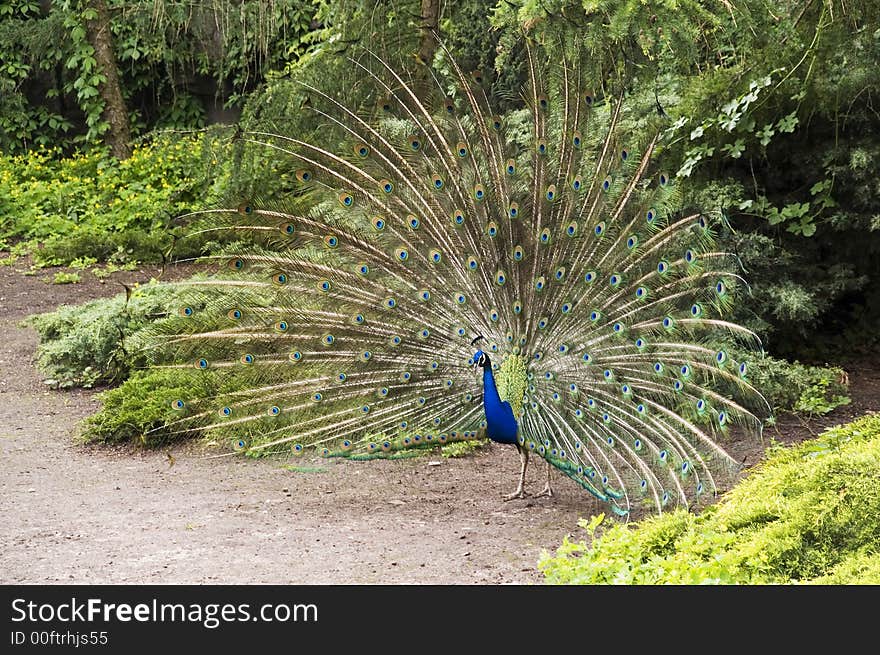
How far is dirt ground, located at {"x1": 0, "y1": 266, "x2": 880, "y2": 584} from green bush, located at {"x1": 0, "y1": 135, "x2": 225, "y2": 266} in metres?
6.14

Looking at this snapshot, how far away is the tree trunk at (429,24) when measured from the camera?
9.51m

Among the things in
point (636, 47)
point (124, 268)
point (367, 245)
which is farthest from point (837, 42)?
point (124, 268)

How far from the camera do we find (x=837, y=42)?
817 cm

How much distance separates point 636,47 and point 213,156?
3644 millimetres

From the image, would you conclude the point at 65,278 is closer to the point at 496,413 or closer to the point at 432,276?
the point at 432,276

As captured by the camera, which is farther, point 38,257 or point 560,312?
point 38,257

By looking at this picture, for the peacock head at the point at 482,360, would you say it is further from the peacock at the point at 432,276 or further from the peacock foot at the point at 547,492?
the peacock foot at the point at 547,492

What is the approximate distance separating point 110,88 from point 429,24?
10.7 metres

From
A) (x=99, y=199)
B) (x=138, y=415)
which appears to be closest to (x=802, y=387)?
(x=138, y=415)

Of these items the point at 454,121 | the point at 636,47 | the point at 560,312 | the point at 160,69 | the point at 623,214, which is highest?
the point at 160,69

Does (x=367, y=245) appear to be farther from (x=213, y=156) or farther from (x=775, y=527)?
(x=775, y=527)

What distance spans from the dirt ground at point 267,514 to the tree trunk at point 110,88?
10518mm

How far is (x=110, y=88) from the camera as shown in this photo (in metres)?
18.5

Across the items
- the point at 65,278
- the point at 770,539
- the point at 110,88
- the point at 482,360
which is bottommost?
the point at 770,539
